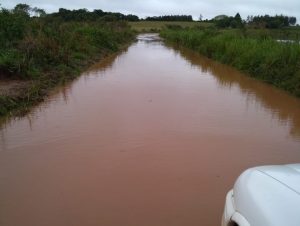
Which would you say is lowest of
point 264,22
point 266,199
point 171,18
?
point 266,199

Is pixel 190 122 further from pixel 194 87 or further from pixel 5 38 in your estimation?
pixel 5 38

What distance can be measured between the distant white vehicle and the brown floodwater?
1.43 meters

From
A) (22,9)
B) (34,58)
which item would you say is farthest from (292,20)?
(34,58)

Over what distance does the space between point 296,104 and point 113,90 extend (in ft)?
16.1

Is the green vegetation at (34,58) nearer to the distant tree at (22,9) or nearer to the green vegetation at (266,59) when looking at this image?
the distant tree at (22,9)

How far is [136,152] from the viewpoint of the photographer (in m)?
5.55

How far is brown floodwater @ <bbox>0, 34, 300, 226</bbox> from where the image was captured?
3.97m

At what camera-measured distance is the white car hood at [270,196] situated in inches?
72.8

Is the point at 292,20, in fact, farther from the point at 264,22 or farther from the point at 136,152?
the point at 136,152

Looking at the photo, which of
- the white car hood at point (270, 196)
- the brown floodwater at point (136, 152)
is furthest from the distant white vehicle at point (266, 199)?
the brown floodwater at point (136, 152)

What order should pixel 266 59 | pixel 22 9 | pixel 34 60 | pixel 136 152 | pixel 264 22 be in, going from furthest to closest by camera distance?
pixel 264 22, pixel 22 9, pixel 266 59, pixel 34 60, pixel 136 152

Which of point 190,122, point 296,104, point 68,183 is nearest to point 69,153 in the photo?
point 68,183

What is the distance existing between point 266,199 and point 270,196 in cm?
3

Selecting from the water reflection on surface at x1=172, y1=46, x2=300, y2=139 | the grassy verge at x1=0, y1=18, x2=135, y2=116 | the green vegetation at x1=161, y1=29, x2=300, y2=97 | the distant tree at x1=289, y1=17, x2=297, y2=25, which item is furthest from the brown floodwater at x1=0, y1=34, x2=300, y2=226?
the distant tree at x1=289, y1=17, x2=297, y2=25
